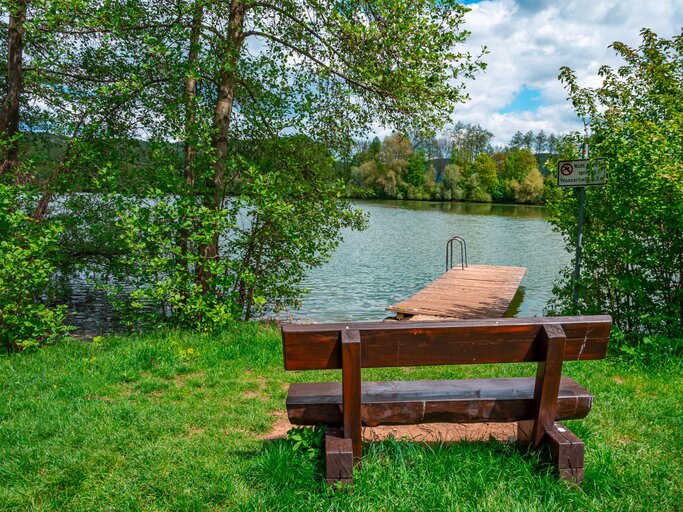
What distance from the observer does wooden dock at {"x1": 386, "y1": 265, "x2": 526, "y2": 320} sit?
32.7 feet

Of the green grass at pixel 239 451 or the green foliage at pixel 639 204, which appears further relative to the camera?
the green foliage at pixel 639 204

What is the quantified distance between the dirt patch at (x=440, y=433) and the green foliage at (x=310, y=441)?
47cm

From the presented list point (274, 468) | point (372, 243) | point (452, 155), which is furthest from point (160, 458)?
point (452, 155)

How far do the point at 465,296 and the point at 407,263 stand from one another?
841cm

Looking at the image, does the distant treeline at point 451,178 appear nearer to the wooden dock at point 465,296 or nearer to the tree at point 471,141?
the tree at point 471,141

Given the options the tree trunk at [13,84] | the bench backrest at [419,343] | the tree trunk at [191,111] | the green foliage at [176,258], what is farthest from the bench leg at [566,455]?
the tree trunk at [13,84]

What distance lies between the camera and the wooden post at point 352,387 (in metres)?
2.54

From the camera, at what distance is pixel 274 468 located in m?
2.84

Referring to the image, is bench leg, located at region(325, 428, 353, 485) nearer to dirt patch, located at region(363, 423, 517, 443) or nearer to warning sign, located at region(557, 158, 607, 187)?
dirt patch, located at region(363, 423, 517, 443)

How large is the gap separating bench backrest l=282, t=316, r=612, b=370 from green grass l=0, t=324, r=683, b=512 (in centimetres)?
64

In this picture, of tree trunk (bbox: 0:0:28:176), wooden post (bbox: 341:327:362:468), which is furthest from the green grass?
tree trunk (bbox: 0:0:28:176)

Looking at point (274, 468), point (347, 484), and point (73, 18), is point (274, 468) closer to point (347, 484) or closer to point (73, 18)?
point (347, 484)

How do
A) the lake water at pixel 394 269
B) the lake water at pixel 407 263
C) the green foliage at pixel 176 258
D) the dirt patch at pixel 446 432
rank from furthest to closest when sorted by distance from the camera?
the lake water at pixel 407 263 < the lake water at pixel 394 269 < the green foliage at pixel 176 258 < the dirt patch at pixel 446 432

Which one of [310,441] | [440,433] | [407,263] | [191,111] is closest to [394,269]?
[407,263]
